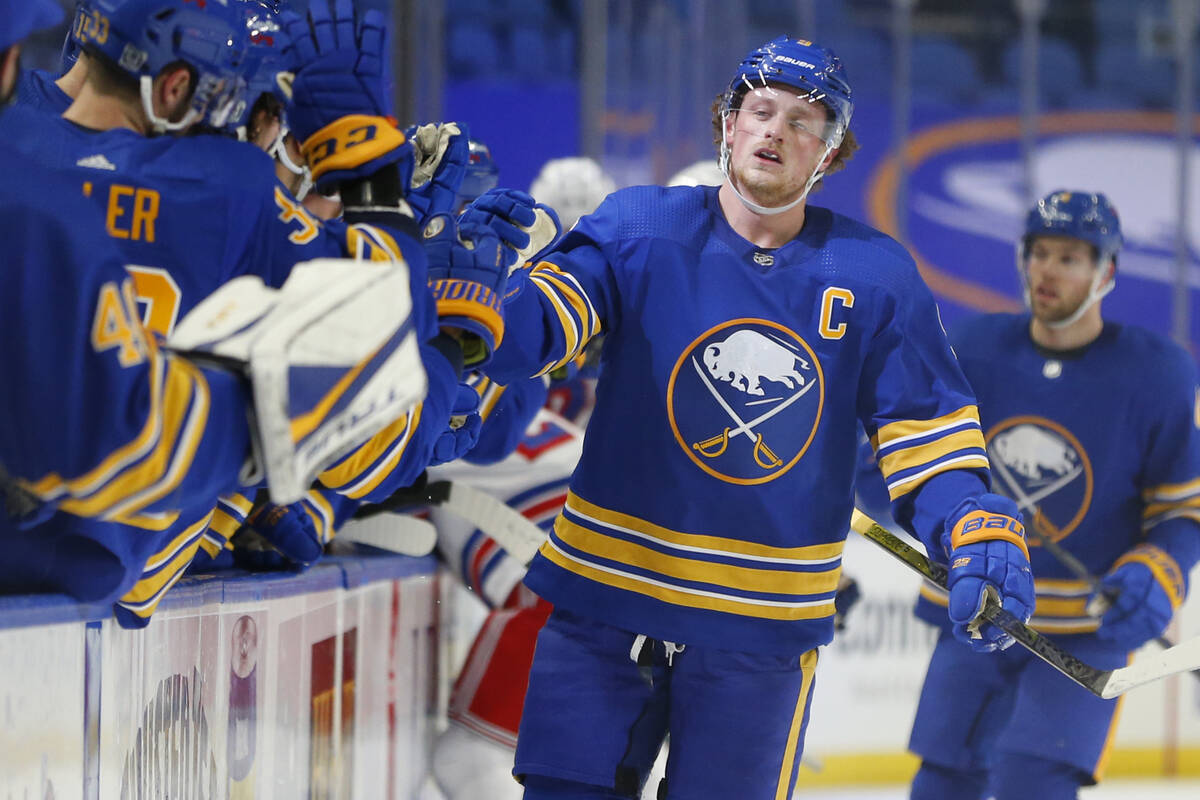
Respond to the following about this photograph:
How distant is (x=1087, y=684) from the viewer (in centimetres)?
215

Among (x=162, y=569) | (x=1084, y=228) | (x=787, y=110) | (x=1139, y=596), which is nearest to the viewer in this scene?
(x=162, y=569)

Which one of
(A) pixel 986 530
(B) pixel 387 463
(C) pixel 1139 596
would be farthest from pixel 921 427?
(C) pixel 1139 596

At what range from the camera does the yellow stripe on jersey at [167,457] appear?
113cm

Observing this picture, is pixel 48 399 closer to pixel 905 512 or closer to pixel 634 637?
pixel 634 637

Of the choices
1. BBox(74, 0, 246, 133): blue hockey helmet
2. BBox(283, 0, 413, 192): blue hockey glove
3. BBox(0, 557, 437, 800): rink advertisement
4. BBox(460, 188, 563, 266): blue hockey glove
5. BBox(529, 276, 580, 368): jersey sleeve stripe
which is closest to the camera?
BBox(0, 557, 437, 800): rink advertisement

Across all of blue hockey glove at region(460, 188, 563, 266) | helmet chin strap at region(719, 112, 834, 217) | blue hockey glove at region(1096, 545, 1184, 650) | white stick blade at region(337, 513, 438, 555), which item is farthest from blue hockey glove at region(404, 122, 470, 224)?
blue hockey glove at region(1096, 545, 1184, 650)

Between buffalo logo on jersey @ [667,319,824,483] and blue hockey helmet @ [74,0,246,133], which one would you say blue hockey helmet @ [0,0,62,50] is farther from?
buffalo logo on jersey @ [667,319,824,483]

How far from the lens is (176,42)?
1382 mm

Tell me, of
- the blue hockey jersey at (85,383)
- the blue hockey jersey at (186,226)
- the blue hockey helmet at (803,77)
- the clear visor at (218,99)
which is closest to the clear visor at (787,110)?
the blue hockey helmet at (803,77)

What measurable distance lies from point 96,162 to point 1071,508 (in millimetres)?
2043

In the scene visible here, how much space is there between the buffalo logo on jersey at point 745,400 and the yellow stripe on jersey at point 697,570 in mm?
117

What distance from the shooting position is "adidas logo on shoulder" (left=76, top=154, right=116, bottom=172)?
134cm

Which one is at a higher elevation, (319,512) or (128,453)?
(128,453)

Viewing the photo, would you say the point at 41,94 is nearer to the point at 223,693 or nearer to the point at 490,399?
the point at 223,693
